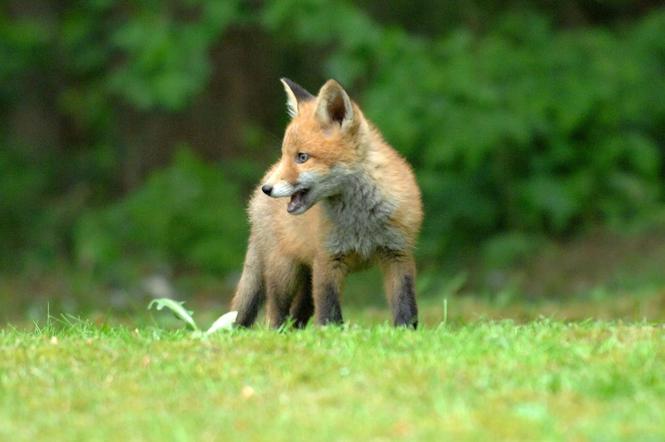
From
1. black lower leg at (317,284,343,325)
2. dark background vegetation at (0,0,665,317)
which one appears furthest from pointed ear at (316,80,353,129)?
dark background vegetation at (0,0,665,317)

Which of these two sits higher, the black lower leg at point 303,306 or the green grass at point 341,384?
the green grass at point 341,384

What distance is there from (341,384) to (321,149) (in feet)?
7.81

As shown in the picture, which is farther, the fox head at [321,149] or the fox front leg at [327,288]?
the fox head at [321,149]

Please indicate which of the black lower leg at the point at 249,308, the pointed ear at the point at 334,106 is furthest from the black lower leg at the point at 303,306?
the pointed ear at the point at 334,106

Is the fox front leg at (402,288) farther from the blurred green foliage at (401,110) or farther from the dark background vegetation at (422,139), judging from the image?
the blurred green foliage at (401,110)

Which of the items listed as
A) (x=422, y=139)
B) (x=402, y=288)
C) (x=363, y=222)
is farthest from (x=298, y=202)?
(x=422, y=139)

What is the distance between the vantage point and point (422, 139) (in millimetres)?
15680

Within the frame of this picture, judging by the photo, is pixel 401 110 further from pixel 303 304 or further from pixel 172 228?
pixel 303 304

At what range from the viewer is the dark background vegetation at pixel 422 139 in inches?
607

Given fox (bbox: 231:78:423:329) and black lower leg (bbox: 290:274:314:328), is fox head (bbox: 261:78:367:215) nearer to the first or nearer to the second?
fox (bbox: 231:78:423:329)

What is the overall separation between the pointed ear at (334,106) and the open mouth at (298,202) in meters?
0.42

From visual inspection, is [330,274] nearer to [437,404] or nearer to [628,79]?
[437,404]

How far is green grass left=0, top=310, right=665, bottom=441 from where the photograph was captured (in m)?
5.21

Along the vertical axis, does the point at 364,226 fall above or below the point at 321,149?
below
